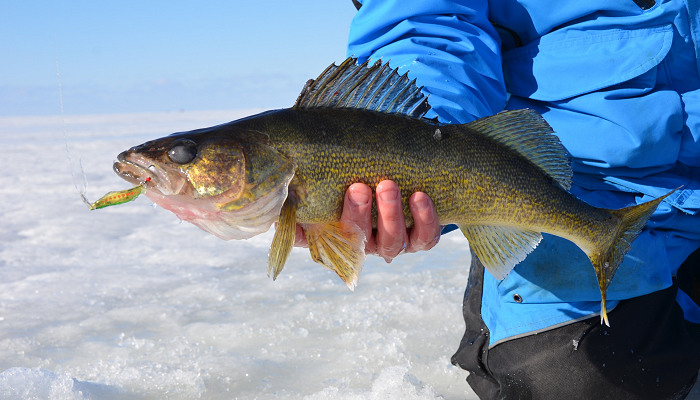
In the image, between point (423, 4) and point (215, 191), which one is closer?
point (215, 191)

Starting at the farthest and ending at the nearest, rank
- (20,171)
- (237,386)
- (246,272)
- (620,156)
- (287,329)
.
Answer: (20,171) < (246,272) < (287,329) < (237,386) < (620,156)

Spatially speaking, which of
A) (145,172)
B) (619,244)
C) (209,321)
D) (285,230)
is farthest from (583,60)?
(209,321)

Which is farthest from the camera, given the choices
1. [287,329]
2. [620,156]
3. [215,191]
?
Answer: [287,329]

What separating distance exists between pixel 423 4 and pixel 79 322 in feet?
7.50

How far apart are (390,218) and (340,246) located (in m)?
0.16

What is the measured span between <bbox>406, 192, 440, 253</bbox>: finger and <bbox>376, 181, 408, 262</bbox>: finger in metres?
0.03

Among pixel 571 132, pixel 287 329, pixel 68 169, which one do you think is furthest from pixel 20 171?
pixel 571 132

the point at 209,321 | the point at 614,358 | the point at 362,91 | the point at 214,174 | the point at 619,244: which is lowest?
the point at 209,321

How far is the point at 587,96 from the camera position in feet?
7.41

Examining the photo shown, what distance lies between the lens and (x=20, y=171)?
8398 millimetres

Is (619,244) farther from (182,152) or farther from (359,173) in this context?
(182,152)

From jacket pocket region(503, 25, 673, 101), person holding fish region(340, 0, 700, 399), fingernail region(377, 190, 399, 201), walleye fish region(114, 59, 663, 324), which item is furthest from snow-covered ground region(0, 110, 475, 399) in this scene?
jacket pocket region(503, 25, 673, 101)

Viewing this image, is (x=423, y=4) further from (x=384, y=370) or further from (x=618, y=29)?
(x=384, y=370)

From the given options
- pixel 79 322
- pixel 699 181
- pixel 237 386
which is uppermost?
pixel 699 181
